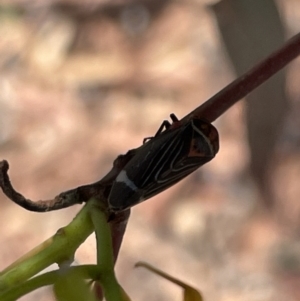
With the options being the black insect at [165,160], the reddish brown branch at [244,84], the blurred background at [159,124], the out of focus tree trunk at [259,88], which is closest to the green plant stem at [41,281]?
the black insect at [165,160]

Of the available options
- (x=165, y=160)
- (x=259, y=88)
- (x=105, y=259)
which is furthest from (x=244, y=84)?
(x=259, y=88)

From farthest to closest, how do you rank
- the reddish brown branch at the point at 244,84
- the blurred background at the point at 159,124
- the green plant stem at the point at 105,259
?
the blurred background at the point at 159,124, the reddish brown branch at the point at 244,84, the green plant stem at the point at 105,259

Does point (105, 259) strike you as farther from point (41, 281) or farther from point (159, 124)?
point (159, 124)

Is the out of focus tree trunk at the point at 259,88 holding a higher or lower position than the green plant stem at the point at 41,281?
higher

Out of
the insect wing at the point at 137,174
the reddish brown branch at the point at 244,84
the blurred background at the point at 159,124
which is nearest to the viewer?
the insect wing at the point at 137,174

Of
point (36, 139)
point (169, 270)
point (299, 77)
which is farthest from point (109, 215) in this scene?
point (299, 77)

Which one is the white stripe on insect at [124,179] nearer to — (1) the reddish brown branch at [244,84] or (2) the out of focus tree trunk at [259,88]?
(1) the reddish brown branch at [244,84]

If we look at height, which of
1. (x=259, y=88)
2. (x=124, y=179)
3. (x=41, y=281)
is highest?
(x=259, y=88)
